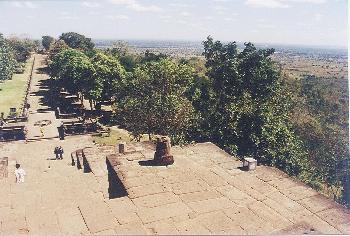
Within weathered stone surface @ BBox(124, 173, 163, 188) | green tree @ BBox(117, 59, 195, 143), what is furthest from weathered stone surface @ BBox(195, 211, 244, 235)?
green tree @ BBox(117, 59, 195, 143)

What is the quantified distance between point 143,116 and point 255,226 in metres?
18.2

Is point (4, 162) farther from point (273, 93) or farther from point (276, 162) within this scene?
point (273, 93)

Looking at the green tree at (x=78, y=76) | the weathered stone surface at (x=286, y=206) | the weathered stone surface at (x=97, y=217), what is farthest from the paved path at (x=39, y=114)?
the weathered stone surface at (x=286, y=206)

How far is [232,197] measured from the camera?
11.7 metres

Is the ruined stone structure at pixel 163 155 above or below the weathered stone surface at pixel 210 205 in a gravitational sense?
above

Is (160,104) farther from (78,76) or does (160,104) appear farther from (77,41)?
(77,41)

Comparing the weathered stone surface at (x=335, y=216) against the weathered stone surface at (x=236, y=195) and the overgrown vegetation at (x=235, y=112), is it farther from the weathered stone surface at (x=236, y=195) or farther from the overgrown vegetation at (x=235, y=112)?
the overgrown vegetation at (x=235, y=112)

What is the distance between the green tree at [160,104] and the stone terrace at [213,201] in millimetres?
10282

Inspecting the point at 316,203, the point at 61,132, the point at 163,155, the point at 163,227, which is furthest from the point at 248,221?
the point at 61,132

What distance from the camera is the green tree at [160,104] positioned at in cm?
2635

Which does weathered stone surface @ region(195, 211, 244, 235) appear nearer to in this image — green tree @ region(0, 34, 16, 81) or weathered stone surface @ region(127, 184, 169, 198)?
weathered stone surface @ region(127, 184, 169, 198)

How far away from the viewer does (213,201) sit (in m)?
11.4

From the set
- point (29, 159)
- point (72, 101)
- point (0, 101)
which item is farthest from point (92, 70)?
point (0, 101)

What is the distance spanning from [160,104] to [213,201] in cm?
1590
